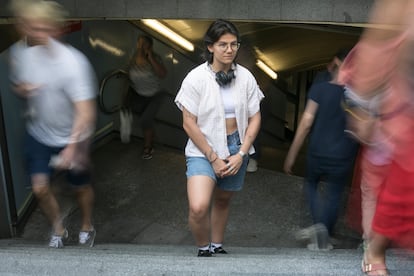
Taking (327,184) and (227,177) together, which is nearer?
Answer: (227,177)

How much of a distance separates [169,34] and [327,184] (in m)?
5.38

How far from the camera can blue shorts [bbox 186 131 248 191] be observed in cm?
296

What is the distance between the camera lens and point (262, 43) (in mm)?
9500

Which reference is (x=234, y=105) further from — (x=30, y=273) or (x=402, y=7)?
(x=30, y=273)

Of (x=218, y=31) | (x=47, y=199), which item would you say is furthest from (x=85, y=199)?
(x=218, y=31)

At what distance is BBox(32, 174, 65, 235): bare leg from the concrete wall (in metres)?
2.70

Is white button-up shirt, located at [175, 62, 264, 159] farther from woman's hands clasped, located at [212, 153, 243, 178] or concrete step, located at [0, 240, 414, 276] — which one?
concrete step, located at [0, 240, 414, 276]

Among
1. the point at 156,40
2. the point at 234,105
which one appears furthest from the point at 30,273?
the point at 156,40

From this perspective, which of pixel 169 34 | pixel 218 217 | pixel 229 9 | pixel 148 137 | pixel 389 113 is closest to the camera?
pixel 389 113

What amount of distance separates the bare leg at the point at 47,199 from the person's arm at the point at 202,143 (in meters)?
1.06

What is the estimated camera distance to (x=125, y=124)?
673cm

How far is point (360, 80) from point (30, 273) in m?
1.95

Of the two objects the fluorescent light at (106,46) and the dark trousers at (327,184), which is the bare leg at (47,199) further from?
the fluorescent light at (106,46)

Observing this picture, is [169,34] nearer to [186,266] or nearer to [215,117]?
[215,117]
